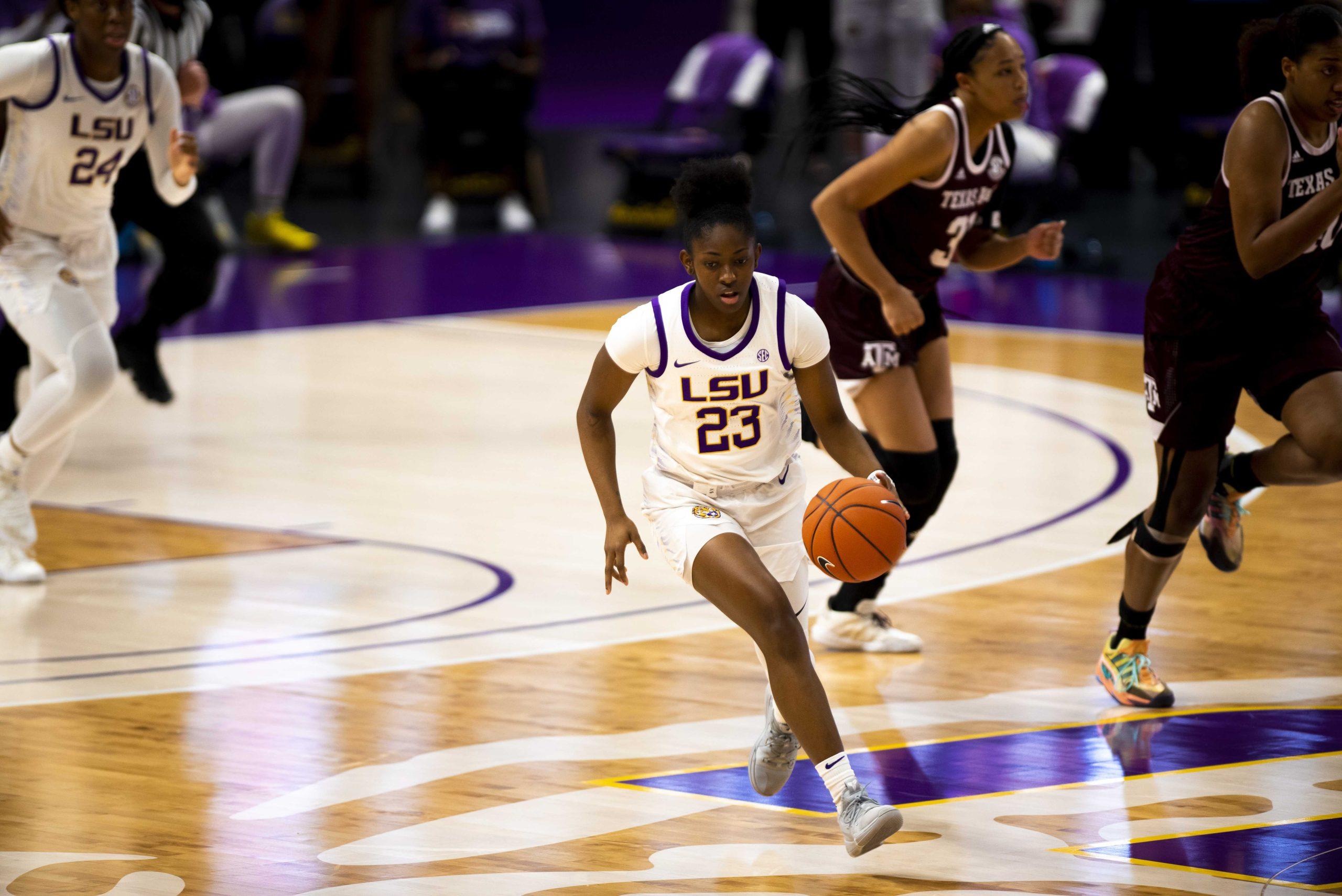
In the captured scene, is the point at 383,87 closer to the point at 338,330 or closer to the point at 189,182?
the point at 338,330

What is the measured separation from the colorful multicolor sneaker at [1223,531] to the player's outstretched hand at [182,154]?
3446 mm

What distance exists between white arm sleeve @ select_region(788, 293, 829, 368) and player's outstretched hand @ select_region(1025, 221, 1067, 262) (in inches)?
53.2

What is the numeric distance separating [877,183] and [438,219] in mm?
11296

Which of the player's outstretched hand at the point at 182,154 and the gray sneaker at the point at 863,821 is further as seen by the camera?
the player's outstretched hand at the point at 182,154

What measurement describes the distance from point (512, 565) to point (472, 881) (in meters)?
2.85

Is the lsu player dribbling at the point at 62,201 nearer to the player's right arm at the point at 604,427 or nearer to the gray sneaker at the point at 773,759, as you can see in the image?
the player's right arm at the point at 604,427

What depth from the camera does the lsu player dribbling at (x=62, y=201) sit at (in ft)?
21.1

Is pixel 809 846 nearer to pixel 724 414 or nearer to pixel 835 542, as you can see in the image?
pixel 835 542

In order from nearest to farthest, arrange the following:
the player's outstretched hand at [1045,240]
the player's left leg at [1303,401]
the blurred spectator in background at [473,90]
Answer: the player's left leg at [1303,401]
the player's outstretched hand at [1045,240]
the blurred spectator in background at [473,90]

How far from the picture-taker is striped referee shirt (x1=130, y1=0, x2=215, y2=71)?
805 cm

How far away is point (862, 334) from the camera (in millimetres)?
5695

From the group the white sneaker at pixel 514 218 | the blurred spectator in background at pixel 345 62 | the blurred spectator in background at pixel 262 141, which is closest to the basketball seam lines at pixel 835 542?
the blurred spectator in background at pixel 262 141

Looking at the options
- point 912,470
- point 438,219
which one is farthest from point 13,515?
point 438,219

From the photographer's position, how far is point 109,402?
979cm
